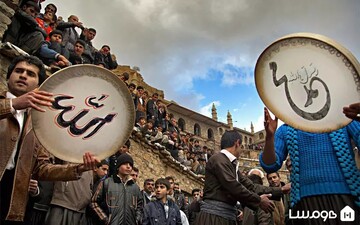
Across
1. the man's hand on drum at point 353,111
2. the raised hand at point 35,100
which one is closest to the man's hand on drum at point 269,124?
the man's hand on drum at point 353,111

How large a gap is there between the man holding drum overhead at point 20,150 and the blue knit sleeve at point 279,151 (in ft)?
4.62

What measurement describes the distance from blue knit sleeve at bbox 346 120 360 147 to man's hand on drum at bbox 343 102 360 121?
0.34 meters

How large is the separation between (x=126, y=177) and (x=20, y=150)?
2.89 meters

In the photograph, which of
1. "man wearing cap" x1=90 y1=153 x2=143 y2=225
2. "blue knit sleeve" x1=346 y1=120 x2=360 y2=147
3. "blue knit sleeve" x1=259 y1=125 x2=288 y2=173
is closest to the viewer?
"blue knit sleeve" x1=346 y1=120 x2=360 y2=147

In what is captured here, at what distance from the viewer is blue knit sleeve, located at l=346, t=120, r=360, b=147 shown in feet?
8.58

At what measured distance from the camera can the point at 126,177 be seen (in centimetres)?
537

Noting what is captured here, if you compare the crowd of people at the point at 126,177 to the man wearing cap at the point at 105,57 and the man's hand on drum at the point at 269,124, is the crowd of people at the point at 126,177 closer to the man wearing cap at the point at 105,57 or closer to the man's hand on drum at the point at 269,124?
the man's hand on drum at the point at 269,124

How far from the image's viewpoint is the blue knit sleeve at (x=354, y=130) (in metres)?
2.62

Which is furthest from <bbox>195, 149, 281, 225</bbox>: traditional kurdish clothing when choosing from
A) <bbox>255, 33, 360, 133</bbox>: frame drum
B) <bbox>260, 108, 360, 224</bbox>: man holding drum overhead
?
<bbox>255, 33, 360, 133</bbox>: frame drum

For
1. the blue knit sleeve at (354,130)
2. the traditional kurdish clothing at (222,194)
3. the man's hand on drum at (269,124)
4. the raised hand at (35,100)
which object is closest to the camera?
the raised hand at (35,100)

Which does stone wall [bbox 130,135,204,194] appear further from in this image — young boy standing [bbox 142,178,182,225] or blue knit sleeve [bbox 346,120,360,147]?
blue knit sleeve [bbox 346,120,360,147]

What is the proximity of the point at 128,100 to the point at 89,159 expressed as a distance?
0.52 metres

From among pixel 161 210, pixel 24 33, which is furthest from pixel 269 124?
pixel 24 33

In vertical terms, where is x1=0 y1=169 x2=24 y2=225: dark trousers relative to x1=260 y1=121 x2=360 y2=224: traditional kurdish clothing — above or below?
below
